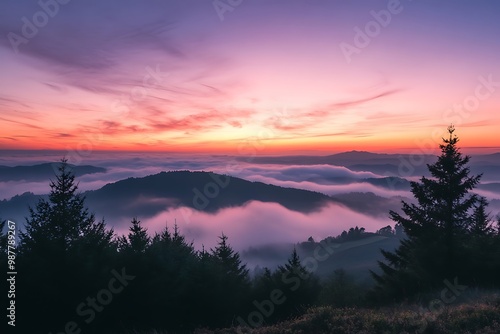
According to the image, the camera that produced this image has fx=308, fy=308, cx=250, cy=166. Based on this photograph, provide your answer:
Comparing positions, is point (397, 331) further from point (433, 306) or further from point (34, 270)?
point (34, 270)

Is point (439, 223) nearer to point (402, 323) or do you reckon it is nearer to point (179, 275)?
point (402, 323)

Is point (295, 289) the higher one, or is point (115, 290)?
point (115, 290)

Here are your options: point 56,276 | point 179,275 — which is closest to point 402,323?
point 179,275

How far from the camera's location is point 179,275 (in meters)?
16.2

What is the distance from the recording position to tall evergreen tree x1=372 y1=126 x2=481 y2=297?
17.9m

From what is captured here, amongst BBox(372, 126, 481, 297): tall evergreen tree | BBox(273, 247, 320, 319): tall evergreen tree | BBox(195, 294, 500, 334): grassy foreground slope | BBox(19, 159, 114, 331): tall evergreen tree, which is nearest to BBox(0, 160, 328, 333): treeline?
BBox(19, 159, 114, 331): tall evergreen tree

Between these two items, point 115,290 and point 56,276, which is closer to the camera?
point 56,276

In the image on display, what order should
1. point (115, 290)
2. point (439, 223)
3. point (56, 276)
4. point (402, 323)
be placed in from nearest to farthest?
point (402, 323) < point (56, 276) < point (115, 290) < point (439, 223)

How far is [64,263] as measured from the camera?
1344 cm

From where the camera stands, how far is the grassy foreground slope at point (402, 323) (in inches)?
317

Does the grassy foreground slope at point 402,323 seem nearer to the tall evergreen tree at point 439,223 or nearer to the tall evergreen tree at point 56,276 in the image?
the tall evergreen tree at point 56,276

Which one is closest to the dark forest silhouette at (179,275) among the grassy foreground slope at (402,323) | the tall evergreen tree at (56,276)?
the tall evergreen tree at (56,276)

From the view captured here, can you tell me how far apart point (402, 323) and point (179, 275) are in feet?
36.7

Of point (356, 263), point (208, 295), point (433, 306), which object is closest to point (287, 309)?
point (208, 295)
